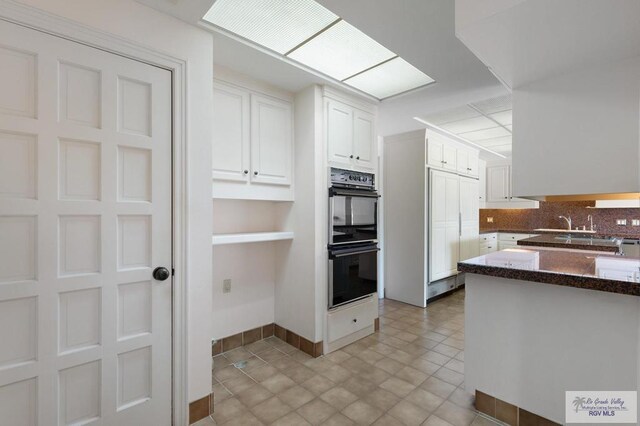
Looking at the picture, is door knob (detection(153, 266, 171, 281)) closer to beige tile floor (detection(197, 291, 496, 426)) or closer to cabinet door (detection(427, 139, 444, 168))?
beige tile floor (detection(197, 291, 496, 426))

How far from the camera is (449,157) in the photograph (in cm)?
416

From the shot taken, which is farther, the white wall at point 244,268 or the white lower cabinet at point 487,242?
the white lower cabinet at point 487,242

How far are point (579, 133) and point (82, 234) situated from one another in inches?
105

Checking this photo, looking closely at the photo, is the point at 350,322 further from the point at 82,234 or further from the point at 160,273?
the point at 82,234

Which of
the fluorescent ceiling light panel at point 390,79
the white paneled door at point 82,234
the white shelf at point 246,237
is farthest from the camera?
the fluorescent ceiling light panel at point 390,79

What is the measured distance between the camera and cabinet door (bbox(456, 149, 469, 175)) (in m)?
4.34

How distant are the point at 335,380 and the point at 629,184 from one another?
84.2 inches

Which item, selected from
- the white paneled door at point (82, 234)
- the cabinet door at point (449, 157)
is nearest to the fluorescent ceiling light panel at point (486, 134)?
the cabinet door at point (449, 157)

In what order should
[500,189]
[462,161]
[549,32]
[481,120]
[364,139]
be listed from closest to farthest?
[549,32], [364,139], [481,120], [462,161], [500,189]

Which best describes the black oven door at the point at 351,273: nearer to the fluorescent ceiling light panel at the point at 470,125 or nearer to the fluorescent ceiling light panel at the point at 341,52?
the fluorescent ceiling light panel at the point at 341,52

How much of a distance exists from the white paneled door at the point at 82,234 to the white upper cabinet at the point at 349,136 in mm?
1385

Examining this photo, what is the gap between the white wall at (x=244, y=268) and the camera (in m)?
2.54

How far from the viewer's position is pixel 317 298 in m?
2.54

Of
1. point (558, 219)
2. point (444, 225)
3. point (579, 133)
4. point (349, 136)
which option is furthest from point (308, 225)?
point (558, 219)
